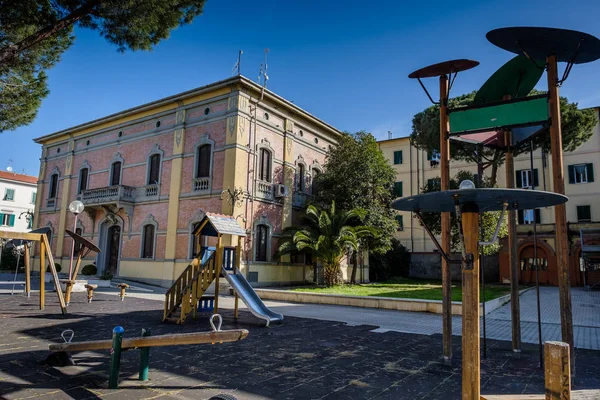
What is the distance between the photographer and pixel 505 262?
27375 mm

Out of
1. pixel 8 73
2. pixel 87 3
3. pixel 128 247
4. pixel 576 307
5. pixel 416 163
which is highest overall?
pixel 416 163

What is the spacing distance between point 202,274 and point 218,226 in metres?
1.28

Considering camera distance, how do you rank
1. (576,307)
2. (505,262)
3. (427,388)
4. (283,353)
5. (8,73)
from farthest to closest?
(505,262), (576,307), (8,73), (283,353), (427,388)

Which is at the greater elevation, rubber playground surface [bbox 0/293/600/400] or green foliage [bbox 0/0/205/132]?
green foliage [bbox 0/0/205/132]

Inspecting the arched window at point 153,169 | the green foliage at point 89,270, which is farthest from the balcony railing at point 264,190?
the green foliage at point 89,270

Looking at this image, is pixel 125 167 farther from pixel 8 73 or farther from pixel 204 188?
pixel 8 73

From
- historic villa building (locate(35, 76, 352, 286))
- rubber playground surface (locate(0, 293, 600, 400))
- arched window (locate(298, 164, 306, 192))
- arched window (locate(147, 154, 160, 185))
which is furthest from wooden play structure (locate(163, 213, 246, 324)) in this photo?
arched window (locate(298, 164, 306, 192))

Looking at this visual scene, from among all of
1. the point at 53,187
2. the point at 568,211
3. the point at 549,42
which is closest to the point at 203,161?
the point at 53,187

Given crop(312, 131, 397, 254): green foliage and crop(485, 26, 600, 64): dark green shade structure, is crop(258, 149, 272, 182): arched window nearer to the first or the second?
crop(312, 131, 397, 254): green foliage

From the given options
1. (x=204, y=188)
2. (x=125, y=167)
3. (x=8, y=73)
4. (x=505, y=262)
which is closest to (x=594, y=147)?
(x=505, y=262)

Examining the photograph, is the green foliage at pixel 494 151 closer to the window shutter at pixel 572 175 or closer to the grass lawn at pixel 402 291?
the window shutter at pixel 572 175

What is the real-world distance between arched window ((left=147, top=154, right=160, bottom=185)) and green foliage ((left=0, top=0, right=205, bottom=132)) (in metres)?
10.7

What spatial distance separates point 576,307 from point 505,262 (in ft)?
43.6

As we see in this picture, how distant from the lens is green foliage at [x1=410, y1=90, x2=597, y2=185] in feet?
73.6
